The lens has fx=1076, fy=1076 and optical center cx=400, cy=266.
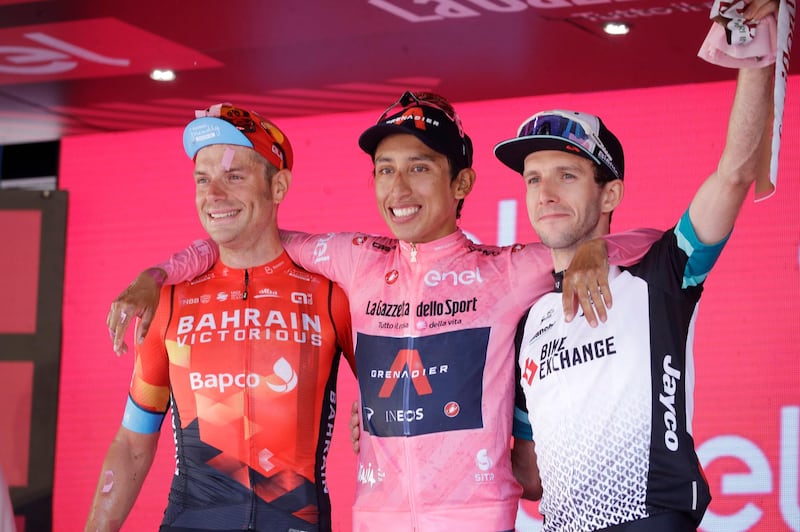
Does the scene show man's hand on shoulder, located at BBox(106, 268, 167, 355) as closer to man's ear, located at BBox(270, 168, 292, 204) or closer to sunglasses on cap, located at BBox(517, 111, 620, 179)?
man's ear, located at BBox(270, 168, 292, 204)

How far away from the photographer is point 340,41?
4359 mm

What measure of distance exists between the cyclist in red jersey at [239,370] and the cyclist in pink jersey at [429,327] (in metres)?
0.15

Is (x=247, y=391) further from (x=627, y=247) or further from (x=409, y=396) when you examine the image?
(x=627, y=247)

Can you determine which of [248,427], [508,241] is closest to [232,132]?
[248,427]

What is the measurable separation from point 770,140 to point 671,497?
81 cm

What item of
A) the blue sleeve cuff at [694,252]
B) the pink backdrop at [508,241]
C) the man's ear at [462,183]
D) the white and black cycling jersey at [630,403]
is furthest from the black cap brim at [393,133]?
the pink backdrop at [508,241]

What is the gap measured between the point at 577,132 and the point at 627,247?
388 mm

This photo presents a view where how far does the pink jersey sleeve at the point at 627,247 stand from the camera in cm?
260

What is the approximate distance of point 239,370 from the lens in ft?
10.5

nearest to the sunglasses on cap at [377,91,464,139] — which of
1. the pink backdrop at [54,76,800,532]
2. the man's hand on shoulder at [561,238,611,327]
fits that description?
the man's hand on shoulder at [561,238,611,327]

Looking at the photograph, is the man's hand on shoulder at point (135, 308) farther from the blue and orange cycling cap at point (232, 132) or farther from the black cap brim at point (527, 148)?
the black cap brim at point (527, 148)

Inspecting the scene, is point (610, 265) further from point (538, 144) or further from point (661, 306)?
point (538, 144)

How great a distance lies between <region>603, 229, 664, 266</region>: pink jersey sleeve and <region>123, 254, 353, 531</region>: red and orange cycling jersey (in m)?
0.98

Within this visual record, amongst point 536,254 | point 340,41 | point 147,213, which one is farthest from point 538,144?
point 147,213
